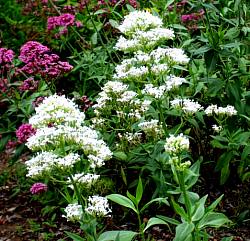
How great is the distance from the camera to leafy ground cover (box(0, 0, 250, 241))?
316 centimetres

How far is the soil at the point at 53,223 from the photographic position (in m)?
4.52

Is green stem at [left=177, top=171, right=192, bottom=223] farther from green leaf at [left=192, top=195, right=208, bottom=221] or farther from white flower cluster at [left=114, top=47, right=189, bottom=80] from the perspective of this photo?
white flower cluster at [left=114, top=47, right=189, bottom=80]

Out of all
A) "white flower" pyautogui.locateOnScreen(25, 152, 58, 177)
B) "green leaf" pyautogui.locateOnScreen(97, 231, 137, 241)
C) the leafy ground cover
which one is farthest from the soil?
"white flower" pyautogui.locateOnScreen(25, 152, 58, 177)

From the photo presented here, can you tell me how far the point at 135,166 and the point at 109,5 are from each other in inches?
79.3

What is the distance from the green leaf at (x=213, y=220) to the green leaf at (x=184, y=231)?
0.33 ft

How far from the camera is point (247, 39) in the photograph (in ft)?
15.8

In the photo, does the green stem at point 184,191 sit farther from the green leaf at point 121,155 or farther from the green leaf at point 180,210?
the green leaf at point 121,155

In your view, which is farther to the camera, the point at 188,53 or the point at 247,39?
the point at 188,53

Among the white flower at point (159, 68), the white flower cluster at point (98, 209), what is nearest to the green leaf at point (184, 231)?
the white flower cluster at point (98, 209)

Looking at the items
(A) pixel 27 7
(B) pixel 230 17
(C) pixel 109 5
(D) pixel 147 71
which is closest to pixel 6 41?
(A) pixel 27 7

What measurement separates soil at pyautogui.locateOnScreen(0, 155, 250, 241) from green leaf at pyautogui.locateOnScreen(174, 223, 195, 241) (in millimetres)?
1443

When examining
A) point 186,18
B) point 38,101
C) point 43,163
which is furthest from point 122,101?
point 186,18

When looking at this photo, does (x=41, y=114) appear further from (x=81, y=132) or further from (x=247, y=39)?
(x=247, y=39)

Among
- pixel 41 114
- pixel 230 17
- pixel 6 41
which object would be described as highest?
pixel 41 114
